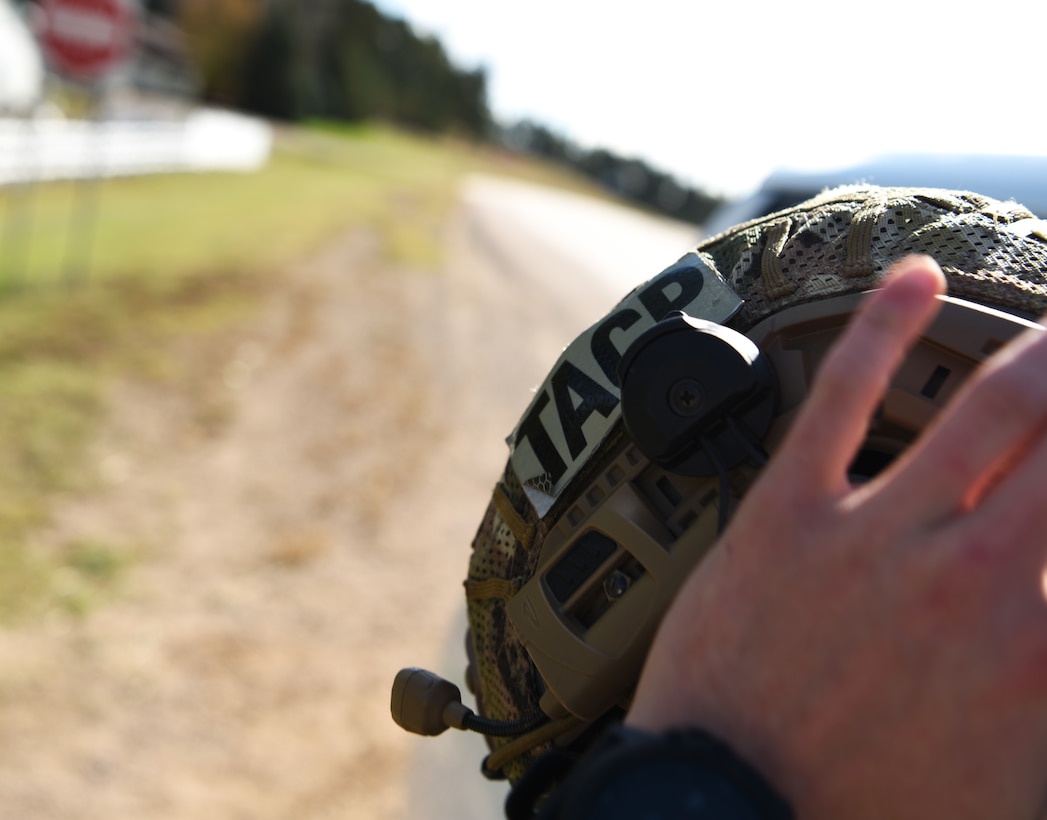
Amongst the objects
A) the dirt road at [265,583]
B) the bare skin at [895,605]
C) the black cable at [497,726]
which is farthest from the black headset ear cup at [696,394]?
the dirt road at [265,583]

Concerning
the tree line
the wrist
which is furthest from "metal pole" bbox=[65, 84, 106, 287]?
the tree line

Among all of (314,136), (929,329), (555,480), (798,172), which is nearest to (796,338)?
(929,329)

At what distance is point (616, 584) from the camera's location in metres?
1.31

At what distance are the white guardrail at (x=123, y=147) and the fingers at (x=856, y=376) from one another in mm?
10869

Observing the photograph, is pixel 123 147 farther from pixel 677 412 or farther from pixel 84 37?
pixel 677 412

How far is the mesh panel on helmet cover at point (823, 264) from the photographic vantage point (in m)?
1.26

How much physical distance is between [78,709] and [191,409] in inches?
128

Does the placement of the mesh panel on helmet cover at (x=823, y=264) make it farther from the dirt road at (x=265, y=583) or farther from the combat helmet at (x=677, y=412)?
the dirt road at (x=265, y=583)

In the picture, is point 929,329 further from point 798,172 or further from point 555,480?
point 798,172

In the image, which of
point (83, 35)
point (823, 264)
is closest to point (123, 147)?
point (83, 35)

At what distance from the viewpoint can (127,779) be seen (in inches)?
139

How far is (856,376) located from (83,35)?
8.95 m

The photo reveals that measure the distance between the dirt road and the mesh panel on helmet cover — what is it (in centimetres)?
114

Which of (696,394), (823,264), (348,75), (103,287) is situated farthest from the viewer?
(348,75)
